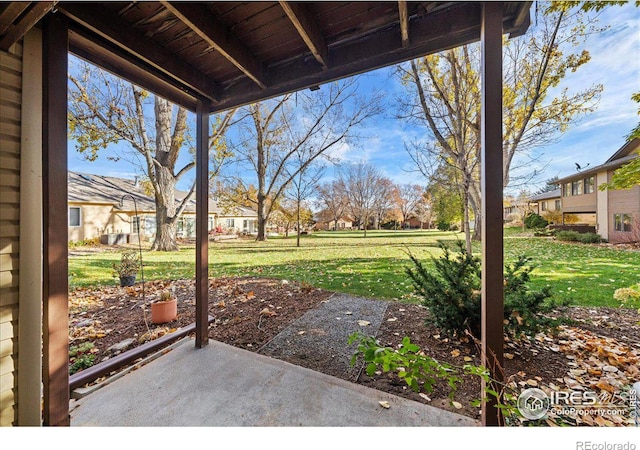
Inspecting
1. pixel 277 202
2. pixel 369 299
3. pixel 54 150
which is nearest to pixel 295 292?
pixel 369 299

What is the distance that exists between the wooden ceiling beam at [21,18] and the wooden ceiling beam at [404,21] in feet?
5.13

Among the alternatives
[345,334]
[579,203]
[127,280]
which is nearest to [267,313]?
[345,334]

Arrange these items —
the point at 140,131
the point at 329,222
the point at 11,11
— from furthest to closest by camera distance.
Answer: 1. the point at 329,222
2. the point at 140,131
3. the point at 11,11

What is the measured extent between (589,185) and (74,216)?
919 inches

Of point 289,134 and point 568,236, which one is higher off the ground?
point 289,134

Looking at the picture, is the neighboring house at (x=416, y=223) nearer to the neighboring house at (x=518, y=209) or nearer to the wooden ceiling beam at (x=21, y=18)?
the neighboring house at (x=518, y=209)

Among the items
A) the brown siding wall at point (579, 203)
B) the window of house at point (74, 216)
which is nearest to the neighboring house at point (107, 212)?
the window of house at point (74, 216)

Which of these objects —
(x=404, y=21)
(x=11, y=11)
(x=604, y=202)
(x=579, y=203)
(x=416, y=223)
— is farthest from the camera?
(x=416, y=223)

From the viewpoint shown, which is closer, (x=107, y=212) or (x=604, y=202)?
(x=604, y=202)

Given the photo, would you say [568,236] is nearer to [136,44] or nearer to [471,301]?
[471,301]

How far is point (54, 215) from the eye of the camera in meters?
1.28

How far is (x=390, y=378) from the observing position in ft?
6.20
